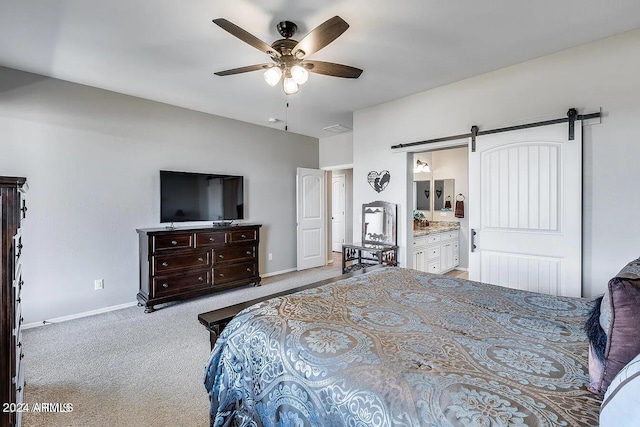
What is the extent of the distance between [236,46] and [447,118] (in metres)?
2.42

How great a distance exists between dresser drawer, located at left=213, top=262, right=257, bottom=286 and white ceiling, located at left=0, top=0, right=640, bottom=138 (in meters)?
2.42

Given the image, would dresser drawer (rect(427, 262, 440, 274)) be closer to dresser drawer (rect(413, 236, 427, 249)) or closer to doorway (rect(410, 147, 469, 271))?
dresser drawer (rect(413, 236, 427, 249))

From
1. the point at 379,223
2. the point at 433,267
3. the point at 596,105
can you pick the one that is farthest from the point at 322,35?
the point at 433,267

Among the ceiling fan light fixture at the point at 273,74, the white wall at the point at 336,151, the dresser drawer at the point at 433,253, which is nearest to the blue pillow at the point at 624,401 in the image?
the ceiling fan light fixture at the point at 273,74

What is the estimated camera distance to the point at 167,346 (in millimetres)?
2734

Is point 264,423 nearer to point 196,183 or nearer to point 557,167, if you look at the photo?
point 557,167

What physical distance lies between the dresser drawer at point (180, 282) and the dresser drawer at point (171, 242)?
1.20 ft

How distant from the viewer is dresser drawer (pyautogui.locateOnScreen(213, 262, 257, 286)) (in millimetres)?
4208

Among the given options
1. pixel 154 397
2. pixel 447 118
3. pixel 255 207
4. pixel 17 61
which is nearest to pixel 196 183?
pixel 255 207

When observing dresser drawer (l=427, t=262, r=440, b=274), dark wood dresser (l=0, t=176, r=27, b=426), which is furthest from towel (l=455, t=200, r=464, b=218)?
dark wood dresser (l=0, t=176, r=27, b=426)

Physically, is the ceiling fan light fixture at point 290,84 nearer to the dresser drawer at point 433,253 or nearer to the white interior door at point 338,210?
the dresser drawer at point 433,253

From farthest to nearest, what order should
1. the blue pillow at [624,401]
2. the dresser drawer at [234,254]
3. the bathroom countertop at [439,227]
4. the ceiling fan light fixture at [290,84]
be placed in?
1. the bathroom countertop at [439,227]
2. the dresser drawer at [234,254]
3. the ceiling fan light fixture at [290,84]
4. the blue pillow at [624,401]

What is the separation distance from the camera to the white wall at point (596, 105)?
2402 mm

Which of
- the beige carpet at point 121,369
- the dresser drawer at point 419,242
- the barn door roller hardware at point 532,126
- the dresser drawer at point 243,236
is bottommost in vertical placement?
the beige carpet at point 121,369
